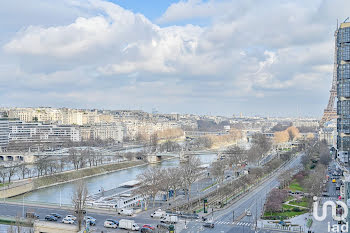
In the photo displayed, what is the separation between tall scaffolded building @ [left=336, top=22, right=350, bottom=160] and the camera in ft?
70.9

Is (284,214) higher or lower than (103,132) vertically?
lower

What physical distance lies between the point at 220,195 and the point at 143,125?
68351 mm

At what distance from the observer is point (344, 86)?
21797 mm

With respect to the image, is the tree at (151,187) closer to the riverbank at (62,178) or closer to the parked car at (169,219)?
the parked car at (169,219)

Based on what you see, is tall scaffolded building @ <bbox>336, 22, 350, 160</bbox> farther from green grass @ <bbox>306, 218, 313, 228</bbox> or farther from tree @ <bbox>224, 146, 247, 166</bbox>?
tree @ <bbox>224, 146, 247, 166</bbox>

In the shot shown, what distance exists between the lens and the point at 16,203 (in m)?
20.0

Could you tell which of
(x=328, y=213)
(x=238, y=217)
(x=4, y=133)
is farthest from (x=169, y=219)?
(x=4, y=133)

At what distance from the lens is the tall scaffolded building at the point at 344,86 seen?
2162cm

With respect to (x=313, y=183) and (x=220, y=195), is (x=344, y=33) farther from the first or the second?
(x=220, y=195)

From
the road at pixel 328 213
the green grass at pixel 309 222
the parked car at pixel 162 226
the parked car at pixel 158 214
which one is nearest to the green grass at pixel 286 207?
the road at pixel 328 213

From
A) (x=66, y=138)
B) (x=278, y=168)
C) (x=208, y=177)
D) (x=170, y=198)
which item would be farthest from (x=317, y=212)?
(x=66, y=138)

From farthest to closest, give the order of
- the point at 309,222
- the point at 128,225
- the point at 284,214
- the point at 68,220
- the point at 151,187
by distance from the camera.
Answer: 1. the point at 151,187
2. the point at 284,214
3. the point at 68,220
4. the point at 309,222
5. the point at 128,225

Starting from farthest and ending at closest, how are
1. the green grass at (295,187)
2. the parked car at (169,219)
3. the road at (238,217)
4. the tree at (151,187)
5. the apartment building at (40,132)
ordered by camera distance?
the apartment building at (40,132), the green grass at (295,187), the tree at (151,187), the parked car at (169,219), the road at (238,217)

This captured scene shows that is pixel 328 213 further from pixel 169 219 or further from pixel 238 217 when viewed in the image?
pixel 169 219
